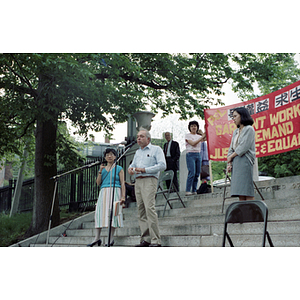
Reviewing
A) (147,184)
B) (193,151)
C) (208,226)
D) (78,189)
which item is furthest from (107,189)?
(78,189)

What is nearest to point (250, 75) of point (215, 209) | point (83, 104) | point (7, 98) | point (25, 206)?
point (83, 104)

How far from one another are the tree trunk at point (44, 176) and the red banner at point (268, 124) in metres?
4.39

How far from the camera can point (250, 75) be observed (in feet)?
39.1

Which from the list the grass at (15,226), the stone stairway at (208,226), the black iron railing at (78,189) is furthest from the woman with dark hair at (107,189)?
the black iron railing at (78,189)

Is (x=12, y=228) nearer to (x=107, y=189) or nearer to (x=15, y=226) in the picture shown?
(x=15, y=226)

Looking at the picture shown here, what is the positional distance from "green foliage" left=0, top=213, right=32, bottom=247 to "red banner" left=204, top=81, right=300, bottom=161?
5.76m

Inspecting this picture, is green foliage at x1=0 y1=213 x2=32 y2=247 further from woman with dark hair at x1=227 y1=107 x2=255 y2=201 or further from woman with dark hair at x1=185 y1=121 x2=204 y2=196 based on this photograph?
woman with dark hair at x1=227 y1=107 x2=255 y2=201

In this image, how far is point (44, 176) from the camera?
31.8 ft

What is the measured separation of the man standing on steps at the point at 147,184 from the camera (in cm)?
530

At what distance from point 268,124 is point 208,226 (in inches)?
111

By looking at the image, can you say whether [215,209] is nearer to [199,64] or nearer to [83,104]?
[83,104]

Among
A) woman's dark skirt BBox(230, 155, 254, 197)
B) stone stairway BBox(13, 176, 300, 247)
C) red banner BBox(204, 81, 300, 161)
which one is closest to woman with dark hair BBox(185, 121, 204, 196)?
red banner BBox(204, 81, 300, 161)

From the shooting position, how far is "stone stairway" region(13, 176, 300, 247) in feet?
15.7

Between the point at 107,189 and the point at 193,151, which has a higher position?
the point at 193,151
